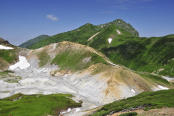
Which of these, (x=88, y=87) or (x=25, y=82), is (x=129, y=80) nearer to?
(x=88, y=87)

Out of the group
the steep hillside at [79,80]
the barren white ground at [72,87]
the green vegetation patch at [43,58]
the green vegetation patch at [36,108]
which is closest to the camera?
the green vegetation patch at [36,108]

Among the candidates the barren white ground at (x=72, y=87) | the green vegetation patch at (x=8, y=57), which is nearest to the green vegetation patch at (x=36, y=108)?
the barren white ground at (x=72, y=87)

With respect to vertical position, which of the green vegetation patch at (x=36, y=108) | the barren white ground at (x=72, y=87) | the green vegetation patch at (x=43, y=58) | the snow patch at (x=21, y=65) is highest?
the green vegetation patch at (x=43, y=58)

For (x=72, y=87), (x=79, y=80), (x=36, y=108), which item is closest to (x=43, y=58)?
(x=79, y=80)

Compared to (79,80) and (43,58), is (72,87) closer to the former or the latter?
(79,80)

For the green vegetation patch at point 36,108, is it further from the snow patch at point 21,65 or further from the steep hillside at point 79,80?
the snow patch at point 21,65

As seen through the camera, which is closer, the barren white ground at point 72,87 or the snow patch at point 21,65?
the barren white ground at point 72,87

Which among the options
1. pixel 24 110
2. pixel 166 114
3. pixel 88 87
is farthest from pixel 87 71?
pixel 166 114
